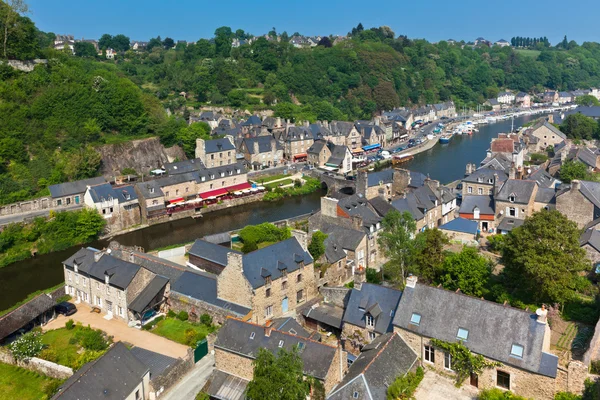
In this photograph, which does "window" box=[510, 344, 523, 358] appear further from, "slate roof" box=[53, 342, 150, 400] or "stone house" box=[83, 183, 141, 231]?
"stone house" box=[83, 183, 141, 231]

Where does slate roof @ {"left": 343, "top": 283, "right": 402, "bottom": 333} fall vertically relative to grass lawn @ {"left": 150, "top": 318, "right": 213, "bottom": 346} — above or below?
above

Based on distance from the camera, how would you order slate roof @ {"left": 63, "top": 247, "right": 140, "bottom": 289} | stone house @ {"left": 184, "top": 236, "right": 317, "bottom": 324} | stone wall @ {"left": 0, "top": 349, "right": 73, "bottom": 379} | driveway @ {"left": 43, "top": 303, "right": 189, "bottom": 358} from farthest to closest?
slate roof @ {"left": 63, "top": 247, "right": 140, "bottom": 289}
stone house @ {"left": 184, "top": 236, "right": 317, "bottom": 324}
driveway @ {"left": 43, "top": 303, "right": 189, "bottom": 358}
stone wall @ {"left": 0, "top": 349, "right": 73, "bottom": 379}

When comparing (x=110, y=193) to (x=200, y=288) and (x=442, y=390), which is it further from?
(x=442, y=390)

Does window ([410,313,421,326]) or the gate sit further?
the gate

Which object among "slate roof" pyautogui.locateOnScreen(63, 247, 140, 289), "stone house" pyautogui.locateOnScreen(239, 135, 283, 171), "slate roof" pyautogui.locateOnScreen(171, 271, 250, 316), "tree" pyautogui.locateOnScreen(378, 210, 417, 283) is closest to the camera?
"slate roof" pyautogui.locateOnScreen(171, 271, 250, 316)

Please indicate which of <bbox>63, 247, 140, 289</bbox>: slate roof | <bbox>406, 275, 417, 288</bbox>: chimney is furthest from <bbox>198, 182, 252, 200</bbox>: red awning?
<bbox>406, 275, 417, 288</bbox>: chimney

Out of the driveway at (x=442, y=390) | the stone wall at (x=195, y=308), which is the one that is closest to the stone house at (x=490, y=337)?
the driveway at (x=442, y=390)

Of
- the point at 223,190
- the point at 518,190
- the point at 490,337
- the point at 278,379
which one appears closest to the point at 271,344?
the point at 278,379
